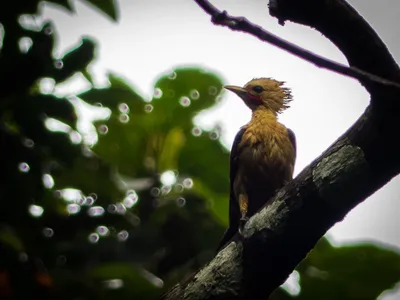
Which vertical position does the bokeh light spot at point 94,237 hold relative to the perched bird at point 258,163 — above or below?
above

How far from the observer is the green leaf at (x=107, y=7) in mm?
3670

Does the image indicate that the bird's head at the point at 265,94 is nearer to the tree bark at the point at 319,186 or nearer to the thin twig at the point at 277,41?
the tree bark at the point at 319,186

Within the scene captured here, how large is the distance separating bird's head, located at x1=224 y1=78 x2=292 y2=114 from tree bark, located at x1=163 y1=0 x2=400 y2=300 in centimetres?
206

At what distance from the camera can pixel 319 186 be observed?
8.34 feet

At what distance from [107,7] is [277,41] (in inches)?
80.7

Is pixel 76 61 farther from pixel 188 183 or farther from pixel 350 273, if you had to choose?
pixel 350 273

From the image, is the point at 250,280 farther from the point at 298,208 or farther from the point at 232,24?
the point at 232,24

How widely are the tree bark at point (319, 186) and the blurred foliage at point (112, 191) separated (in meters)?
1.02

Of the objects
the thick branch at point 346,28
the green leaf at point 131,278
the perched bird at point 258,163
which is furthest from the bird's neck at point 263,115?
the thick branch at point 346,28

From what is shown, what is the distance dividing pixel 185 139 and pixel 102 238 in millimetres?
Answer: 1155

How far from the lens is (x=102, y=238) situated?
4289 mm

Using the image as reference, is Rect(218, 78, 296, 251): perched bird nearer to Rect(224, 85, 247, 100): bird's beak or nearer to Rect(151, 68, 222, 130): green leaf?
Rect(224, 85, 247, 100): bird's beak

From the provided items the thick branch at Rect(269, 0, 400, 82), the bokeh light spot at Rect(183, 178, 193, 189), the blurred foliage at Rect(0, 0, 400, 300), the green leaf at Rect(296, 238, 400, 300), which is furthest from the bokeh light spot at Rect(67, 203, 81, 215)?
the thick branch at Rect(269, 0, 400, 82)

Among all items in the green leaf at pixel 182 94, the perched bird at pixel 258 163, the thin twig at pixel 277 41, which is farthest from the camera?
the green leaf at pixel 182 94
